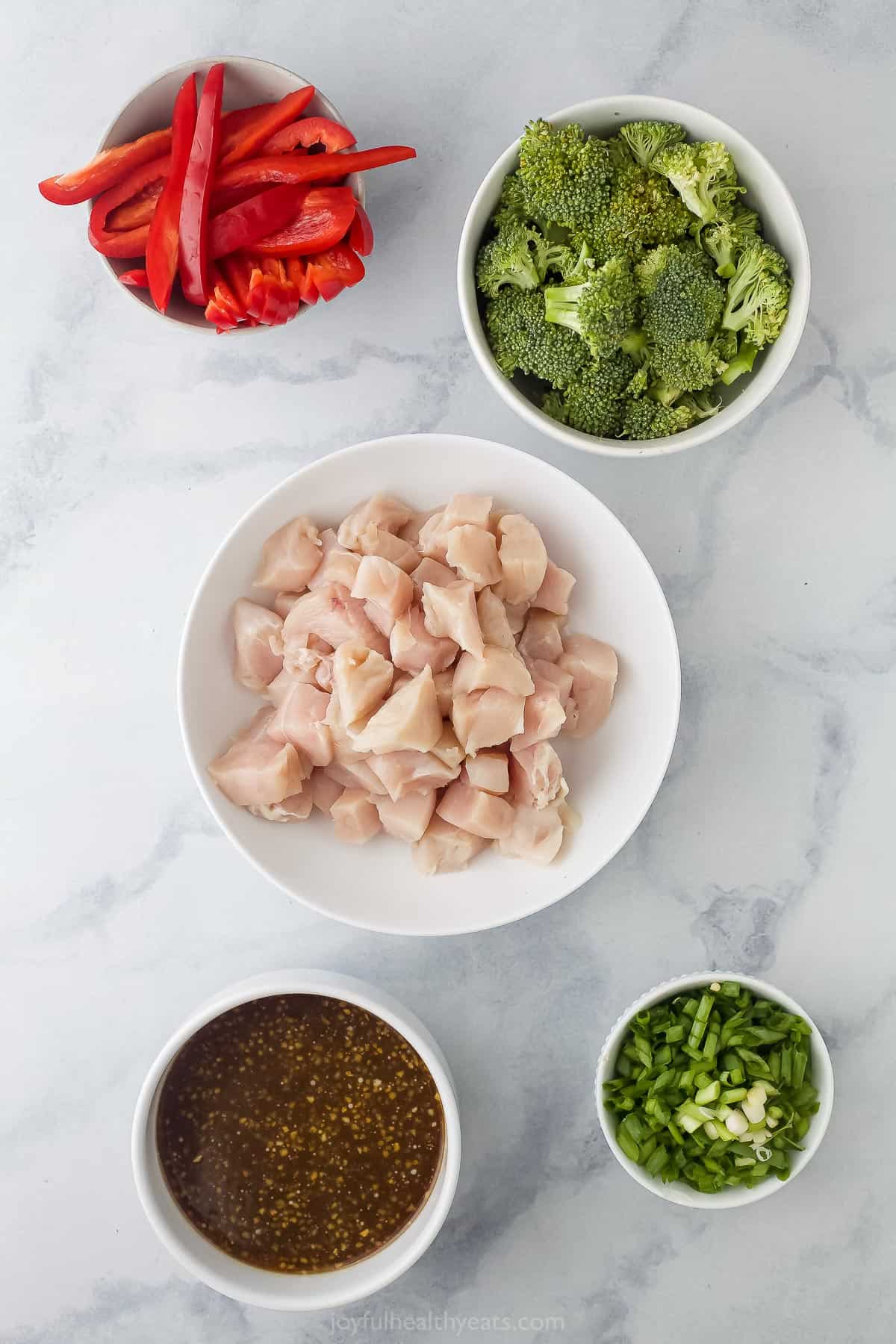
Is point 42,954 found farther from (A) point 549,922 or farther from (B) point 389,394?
(B) point 389,394

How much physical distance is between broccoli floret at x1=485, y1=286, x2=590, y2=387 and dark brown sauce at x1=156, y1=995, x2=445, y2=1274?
4.94ft

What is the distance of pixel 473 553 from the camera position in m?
2.04

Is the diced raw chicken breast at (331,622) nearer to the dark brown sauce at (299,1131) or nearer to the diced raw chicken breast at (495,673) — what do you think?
the diced raw chicken breast at (495,673)

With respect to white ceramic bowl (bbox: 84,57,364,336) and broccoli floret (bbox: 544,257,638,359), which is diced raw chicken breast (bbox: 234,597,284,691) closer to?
white ceramic bowl (bbox: 84,57,364,336)

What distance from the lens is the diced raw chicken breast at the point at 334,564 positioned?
2.10m

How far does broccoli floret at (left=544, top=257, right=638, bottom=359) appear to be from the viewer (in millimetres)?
2018

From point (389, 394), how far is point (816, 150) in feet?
3.83

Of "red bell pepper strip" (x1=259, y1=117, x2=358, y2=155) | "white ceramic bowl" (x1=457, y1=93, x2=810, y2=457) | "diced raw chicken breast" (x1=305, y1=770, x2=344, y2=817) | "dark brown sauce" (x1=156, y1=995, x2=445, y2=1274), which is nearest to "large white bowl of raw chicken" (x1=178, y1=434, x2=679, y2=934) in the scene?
"diced raw chicken breast" (x1=305, y1=770, x2=344, y2=817)

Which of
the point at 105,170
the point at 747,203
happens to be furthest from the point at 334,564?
the point at 747,203

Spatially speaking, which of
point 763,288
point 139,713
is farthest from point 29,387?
point 763,288

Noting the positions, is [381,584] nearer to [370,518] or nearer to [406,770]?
[370,518]

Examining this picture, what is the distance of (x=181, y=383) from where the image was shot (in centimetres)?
244

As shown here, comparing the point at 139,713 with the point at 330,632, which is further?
the point at 139,713

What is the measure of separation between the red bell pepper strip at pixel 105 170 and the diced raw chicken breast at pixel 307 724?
1.14 m
